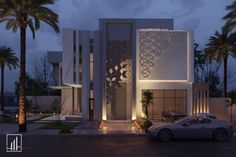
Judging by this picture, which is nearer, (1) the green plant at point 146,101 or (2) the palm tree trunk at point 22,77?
(2) the palm tree trunk at point 22,77

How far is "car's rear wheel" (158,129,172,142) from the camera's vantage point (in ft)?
88.8

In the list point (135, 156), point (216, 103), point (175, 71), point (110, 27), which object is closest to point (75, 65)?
point (110, 27)

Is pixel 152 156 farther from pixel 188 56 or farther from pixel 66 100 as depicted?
pixel 66 100

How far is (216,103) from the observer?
49.2 meters

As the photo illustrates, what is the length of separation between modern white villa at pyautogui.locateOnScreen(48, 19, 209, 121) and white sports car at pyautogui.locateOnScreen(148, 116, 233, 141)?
21.3 metres

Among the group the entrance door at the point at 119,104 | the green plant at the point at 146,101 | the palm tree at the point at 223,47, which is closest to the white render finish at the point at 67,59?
the entrance door at the point at 119,104

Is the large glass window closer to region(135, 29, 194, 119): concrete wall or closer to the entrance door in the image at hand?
region(135, 29, 194, 119): concrete wall

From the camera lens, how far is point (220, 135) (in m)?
27.5

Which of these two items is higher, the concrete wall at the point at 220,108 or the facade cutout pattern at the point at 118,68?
the facade cutout pattern at the point at 118,68

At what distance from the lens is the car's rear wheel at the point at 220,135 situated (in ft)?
89.9

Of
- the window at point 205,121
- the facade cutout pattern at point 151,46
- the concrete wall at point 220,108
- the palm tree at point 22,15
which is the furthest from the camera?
the facade cutout pattern at point 151,46

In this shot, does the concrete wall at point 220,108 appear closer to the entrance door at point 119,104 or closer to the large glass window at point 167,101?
the large glass window at point 167,101

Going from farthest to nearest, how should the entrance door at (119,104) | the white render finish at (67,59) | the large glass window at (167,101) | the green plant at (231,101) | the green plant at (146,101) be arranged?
the white render finish at (67,59) < the large glass window at (167,101) < the entrance door at (119,104) < the green plant at (146,101) < the green plant at (231,101)

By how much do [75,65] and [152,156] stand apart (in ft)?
116
